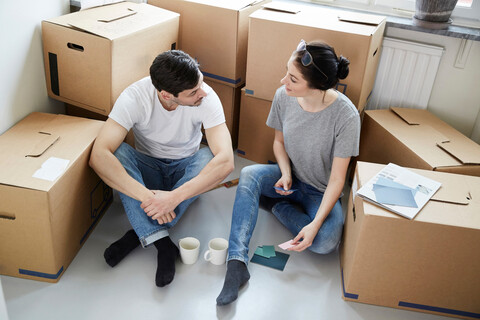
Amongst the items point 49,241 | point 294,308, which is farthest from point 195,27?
point 294,308

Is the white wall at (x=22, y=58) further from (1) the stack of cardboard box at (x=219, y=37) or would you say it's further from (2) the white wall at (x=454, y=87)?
(2) the white wall at (x=454, y=87)

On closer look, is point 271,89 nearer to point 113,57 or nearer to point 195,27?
point 195,27

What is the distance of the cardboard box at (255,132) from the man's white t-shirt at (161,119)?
43cm

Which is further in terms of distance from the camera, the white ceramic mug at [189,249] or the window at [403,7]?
the window at [403,7]

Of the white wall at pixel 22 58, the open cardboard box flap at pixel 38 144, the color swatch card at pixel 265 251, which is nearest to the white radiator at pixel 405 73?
the color swatch card at pixel 265 251

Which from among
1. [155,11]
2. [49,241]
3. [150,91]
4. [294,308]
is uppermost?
[155,11]

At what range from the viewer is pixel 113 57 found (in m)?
1.81

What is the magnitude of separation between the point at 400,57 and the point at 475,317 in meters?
1.26

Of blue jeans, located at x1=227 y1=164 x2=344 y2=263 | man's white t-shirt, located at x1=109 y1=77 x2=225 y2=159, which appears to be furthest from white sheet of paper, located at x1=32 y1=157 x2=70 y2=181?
blue jeans, located at x1=227 y1=164 x2=344 y2=263

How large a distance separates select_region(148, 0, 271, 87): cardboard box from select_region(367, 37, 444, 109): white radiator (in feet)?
2.35

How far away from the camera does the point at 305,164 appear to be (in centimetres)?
188

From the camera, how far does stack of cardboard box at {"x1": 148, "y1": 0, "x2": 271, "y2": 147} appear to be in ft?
7.18

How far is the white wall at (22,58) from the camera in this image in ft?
5.49

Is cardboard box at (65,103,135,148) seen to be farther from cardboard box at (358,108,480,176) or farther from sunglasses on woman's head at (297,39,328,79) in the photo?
cardboard box at (358,108,480,176)
